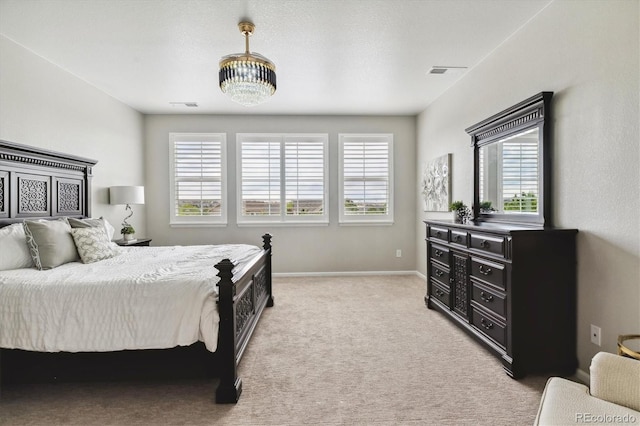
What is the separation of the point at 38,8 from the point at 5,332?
2.40 meters

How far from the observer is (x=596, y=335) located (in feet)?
7.15

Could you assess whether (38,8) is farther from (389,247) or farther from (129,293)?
(389,247)

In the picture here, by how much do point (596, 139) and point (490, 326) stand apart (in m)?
1.55

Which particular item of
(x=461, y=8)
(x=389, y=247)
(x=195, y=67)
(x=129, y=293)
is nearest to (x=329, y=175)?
(x=389, y=247)

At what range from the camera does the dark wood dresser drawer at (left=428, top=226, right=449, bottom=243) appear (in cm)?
342

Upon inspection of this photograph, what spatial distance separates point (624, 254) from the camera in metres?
1.98

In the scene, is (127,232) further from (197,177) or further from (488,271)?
(488,271)

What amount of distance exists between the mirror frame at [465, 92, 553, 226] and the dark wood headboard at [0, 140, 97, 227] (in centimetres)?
439

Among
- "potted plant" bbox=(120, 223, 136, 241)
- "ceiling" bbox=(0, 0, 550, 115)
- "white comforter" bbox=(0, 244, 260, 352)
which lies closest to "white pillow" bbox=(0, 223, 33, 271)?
"white comforter" bbox=(0, 244, 260, 352)

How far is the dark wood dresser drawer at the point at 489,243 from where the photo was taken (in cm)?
246

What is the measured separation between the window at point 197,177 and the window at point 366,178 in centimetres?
204

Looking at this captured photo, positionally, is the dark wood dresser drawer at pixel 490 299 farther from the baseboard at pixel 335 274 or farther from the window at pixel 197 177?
the window at pixel 197 177

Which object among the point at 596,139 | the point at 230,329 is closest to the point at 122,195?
the point at 230,329

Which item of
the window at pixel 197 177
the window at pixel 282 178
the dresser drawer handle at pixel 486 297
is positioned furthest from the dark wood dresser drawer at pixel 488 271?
the window at pixel 197 177
